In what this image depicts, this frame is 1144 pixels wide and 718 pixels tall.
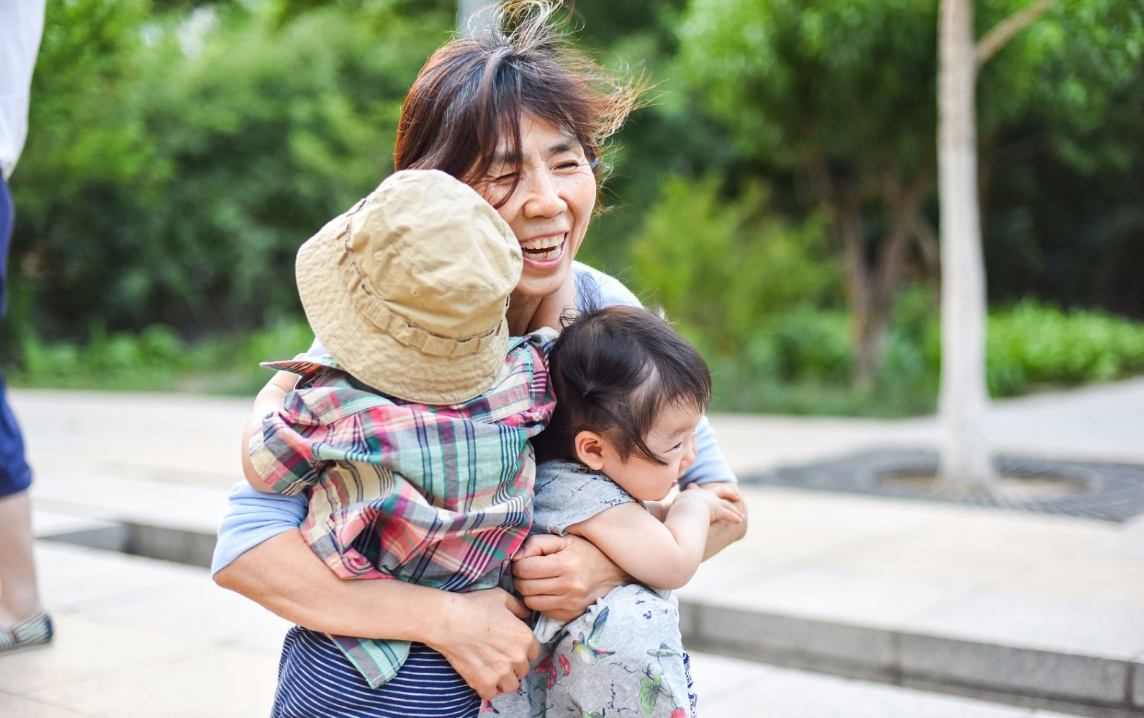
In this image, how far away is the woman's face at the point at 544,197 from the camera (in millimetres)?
1834

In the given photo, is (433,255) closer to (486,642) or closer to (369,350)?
(369,350)

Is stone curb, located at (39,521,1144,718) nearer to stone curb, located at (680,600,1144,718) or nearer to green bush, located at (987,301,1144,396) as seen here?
stone curb, located at (680,600,1144,718)

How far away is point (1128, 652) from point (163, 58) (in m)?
14.1

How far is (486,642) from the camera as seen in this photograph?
5.39ft

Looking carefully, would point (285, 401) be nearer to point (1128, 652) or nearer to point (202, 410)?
point (1128, 652)

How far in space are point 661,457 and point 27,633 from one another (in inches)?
95.9

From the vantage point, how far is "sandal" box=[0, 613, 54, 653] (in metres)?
3.27

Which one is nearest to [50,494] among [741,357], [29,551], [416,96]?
[29,551]

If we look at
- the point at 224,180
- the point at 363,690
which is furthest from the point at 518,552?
the point at 224,180

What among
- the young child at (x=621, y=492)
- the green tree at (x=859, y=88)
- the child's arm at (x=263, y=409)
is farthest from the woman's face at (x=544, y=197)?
the green tree at (x=859, y=88)

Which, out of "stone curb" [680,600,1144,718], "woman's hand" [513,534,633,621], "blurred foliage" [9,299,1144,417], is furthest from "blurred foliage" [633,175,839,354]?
"woman's hand" [513,534,633,621]

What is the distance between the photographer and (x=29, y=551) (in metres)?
3.17

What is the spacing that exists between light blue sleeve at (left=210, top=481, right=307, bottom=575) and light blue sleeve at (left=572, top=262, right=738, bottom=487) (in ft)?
2.10

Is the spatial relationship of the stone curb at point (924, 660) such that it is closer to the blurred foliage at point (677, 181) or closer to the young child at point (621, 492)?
the young child at point (621, 492)
